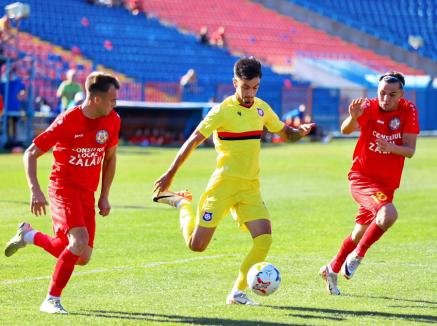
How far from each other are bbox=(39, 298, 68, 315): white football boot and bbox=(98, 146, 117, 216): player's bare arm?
2.84 feet

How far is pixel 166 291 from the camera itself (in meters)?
8.86

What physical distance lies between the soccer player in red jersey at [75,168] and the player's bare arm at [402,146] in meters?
2.37

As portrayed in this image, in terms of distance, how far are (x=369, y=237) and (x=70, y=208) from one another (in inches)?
109

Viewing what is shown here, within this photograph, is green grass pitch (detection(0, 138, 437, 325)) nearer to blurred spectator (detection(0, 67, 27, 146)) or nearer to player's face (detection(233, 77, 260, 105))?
player's face (detection(233, 77, 260, 105))


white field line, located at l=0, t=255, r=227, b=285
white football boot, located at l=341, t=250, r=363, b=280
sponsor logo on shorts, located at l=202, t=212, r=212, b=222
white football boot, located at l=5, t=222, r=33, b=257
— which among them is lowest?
white field line, located at l=0, t=255, r=227, b=285

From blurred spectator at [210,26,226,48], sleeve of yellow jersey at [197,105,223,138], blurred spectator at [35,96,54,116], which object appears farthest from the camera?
blurred spectator at [210,26,226,48]

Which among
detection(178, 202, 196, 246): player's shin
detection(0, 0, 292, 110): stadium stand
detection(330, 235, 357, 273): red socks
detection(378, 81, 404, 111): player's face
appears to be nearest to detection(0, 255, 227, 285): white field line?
detection(178, 202, 196, 246): player's shin

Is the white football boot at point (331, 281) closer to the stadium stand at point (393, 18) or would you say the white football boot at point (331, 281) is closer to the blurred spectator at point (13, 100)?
the blurred spectator at point (13, 100)

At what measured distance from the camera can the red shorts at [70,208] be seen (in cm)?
781

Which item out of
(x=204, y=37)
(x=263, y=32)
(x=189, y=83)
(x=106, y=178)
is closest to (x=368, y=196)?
(x=106, y=178)

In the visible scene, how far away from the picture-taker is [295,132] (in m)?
8.78

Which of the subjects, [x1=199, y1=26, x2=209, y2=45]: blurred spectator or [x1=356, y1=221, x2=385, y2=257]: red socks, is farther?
[x1=199, y1=26, x2=209, y2=45]: blurred spectator

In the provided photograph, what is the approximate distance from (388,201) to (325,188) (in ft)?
33.8

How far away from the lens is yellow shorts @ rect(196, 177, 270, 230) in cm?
838
